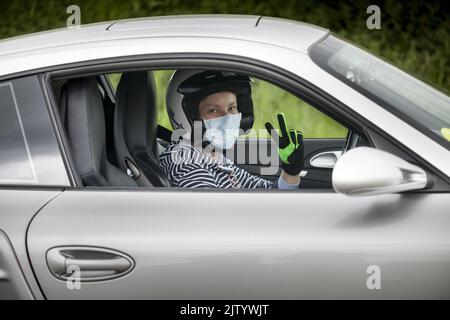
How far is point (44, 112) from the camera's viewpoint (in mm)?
3748

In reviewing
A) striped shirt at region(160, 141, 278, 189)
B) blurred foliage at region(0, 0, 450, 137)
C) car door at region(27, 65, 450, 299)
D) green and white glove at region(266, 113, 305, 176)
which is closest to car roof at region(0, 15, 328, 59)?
green and white glove at region(266, 113, 305, 176)

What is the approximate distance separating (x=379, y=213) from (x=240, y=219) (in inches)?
17.0


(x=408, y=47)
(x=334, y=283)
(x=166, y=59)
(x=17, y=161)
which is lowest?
(x=334, y=283)

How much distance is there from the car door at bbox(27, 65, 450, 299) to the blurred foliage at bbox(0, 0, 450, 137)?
6.34 m

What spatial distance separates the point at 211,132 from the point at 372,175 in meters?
1.03

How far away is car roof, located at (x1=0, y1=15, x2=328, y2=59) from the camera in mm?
3859

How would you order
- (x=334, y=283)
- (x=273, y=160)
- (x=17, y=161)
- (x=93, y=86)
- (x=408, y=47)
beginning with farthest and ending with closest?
(x=408, y=47)
(x=273, y=160)
(x=93, y=86)
(x=17, y=161)
(x=334, y=283)

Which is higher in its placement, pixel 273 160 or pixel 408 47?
pixel 408 47

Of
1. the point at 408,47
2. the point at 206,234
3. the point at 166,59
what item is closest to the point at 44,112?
the point at 166,59

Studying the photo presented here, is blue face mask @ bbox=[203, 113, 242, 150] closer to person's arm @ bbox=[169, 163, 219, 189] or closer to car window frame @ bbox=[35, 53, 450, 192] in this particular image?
person's arm @ bbox=[169, 163, 219, 189]

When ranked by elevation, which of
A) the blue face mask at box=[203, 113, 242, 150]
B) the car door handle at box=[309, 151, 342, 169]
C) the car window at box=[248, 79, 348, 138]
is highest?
the car window at box=[248, 79, 348, 138]

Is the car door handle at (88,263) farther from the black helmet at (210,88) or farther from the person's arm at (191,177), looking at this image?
the black helmet at (210,88)

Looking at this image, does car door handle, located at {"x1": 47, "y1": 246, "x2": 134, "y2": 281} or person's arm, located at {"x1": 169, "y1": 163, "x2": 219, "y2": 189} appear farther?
person's arm, located at {"x1": 169, "y1": 163, "x2": 219, "y2": 189}

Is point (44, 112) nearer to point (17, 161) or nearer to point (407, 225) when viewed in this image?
point (17, 161)
